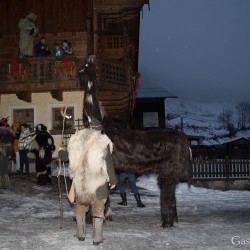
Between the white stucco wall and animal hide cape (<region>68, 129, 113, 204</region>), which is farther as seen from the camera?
the white stucco wall

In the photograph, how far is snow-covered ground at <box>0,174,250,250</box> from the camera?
5996 mm

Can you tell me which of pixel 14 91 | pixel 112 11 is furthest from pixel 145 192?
pixel 112 11

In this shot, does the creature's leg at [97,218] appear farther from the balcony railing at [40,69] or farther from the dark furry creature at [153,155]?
the balcony railing at [40,69]

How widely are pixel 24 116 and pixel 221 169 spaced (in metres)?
10.7

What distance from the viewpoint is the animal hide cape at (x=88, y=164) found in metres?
5.82

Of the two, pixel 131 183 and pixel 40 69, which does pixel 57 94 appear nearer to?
pixel 40 69

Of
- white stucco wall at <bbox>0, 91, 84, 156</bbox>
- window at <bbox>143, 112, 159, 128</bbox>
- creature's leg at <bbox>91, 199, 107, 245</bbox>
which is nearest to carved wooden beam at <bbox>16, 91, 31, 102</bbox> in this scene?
white stucco wall at <bbox>0, 91, 84, 156</bbox>

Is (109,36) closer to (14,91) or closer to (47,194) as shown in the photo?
(14,91)

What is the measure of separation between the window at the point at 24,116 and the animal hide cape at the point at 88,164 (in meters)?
13.8

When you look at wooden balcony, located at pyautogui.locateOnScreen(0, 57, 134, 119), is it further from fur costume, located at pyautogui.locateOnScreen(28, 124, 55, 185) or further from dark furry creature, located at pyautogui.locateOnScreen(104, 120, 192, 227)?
dark furry creature, located at pyautogui.locateOnScreen(104, 120, 192, 227)

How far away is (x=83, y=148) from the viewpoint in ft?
19.6

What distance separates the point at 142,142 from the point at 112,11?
40.8 ft

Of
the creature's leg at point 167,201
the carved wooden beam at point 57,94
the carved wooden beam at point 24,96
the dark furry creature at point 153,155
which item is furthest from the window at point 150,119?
the creature's leg at point 167,201

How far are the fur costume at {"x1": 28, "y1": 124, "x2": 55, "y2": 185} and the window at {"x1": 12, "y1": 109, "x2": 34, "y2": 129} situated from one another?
601 centimetres
